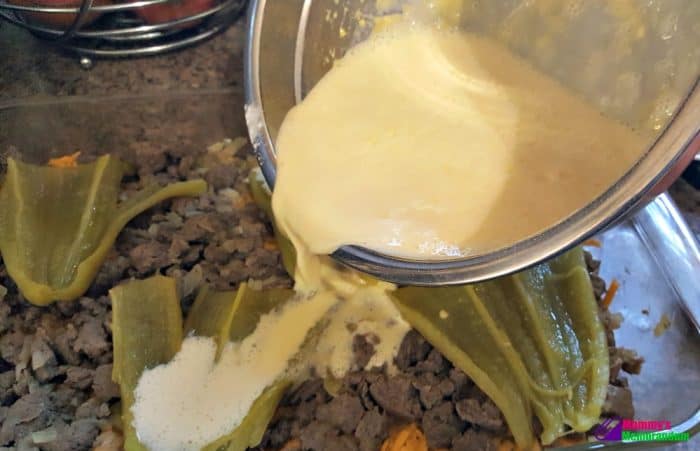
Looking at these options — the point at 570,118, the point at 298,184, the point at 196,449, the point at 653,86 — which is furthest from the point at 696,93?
the point at 196,449

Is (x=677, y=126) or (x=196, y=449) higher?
(x=677, y=126)

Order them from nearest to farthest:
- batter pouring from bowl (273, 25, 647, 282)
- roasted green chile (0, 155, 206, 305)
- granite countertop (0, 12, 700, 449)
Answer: batter pouring from bowl (273, 25, 647, 282), roasted green chile (0, 155, 206, 305), granite countertop (0, 12, 700, 449)

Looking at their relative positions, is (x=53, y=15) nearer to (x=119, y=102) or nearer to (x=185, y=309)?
(x=119, y=102)

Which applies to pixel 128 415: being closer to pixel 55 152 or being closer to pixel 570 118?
pixel 55 152

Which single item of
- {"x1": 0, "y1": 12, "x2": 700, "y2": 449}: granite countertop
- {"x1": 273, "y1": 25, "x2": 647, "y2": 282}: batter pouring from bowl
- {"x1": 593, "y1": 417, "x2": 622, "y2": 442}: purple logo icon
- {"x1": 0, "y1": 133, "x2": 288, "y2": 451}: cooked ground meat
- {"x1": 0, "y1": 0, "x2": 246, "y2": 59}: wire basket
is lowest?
{"x1": 0, "y1": 133, "x2": 288, "y2": 451}: cooked ground meat

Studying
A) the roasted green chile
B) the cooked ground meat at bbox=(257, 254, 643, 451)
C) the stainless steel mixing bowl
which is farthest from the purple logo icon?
the roasted green chile

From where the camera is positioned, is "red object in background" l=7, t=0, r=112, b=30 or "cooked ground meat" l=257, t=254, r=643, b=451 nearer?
"cooked ground meat" l=257, t=254, r=643, b=451

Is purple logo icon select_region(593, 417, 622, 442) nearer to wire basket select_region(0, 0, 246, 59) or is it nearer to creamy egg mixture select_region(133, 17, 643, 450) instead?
creamy egg mixture select_region(133, 17, 643, 450)
